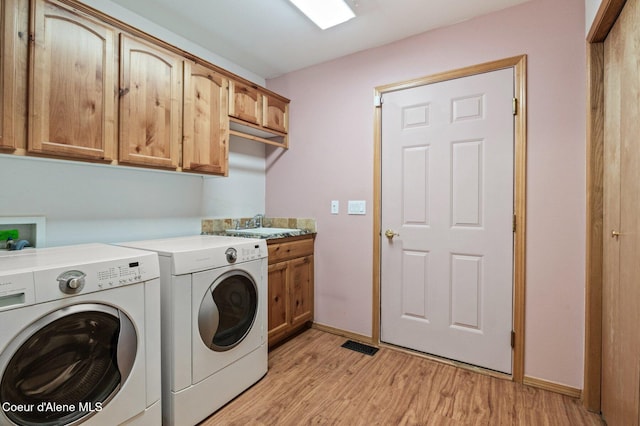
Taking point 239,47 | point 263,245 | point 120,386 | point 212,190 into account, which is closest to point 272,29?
point 239,47

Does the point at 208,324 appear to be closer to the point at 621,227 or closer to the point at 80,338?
the point at 80,338

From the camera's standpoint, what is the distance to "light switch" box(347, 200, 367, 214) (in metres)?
2.55

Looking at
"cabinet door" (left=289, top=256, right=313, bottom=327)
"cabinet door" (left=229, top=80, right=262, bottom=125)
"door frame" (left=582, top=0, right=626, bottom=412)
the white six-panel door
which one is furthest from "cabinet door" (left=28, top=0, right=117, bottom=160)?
"door frame" (left=582, top=0, right=626, bottom=412)

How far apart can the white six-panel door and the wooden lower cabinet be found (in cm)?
69

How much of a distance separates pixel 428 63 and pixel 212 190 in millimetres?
2006

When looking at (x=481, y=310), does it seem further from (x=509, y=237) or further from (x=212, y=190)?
(x=212, y=190)

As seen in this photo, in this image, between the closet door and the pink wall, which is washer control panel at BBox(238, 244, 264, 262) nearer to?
the pink wall

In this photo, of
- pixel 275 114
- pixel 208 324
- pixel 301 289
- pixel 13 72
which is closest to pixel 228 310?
pixel 208 324

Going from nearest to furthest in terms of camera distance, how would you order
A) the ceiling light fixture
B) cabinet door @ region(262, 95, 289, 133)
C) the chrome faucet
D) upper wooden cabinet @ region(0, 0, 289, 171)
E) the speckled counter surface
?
1. upper wooden cabinet @ region(0, 0, 289, 171)
2. the ceiling light fixture
3. the speckled counter surface
4. cabinet door @ region(262, 95, 289, 133)
5. the chrome faucet

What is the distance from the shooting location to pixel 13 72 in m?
1.35

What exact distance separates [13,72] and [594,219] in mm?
3016

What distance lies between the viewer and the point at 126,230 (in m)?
2.03

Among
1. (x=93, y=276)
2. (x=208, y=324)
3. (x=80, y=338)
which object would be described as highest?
(x=93, y=276)

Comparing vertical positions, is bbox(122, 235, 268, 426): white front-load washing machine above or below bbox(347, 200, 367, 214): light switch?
below
